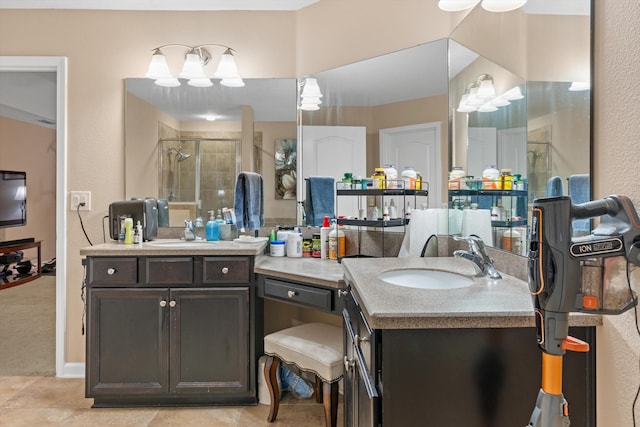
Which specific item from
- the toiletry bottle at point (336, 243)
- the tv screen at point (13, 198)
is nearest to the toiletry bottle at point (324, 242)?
the toiletry bottle at point (336, 243)

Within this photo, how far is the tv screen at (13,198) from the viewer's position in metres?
4.72

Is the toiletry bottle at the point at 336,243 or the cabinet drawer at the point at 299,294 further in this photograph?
the toiletry bottle at the point at 336,243

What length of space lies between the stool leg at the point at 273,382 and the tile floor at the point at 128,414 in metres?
0.06

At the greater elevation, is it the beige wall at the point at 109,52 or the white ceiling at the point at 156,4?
the white ceiling at the point at 156,4

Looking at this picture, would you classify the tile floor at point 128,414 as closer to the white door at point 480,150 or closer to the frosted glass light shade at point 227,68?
the white door at point 480,150

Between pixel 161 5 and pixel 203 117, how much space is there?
2.45 feet

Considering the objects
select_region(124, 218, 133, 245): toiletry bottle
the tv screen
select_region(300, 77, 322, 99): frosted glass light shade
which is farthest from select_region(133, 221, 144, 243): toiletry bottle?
the tv screen

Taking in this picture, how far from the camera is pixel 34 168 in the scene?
18.2 ft

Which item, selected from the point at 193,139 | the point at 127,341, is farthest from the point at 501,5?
the point at 127,341

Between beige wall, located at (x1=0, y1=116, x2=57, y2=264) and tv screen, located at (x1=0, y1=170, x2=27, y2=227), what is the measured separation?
0.28 meters

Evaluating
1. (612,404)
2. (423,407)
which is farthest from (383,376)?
(612,404)

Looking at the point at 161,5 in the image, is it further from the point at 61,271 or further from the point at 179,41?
the point at 61,271

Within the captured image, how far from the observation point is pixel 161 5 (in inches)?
97.3

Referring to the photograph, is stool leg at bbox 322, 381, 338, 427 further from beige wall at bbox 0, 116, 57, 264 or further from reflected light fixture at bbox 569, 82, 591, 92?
beige wall at bbox 0, 116, 57, 264
